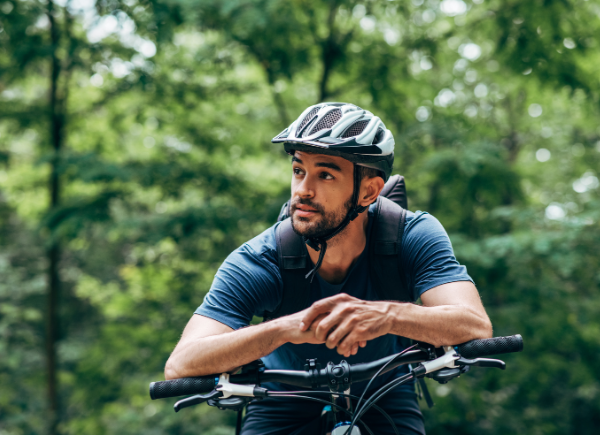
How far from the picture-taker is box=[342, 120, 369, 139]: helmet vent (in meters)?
2.15

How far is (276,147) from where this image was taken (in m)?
7.58

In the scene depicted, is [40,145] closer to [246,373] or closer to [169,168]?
[169,168]

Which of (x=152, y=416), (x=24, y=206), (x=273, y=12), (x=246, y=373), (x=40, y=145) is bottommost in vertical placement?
(x=152, y=416)

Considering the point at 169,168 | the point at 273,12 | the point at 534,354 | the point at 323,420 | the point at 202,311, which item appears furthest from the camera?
the point at 534,354

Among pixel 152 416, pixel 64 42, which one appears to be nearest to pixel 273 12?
pixel 64 42

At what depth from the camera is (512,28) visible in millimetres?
5910

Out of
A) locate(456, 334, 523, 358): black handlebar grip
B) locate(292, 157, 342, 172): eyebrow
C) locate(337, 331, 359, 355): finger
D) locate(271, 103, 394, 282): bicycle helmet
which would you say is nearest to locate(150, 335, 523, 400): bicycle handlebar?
locate(456, 334, 523, 358): black handlebar grip

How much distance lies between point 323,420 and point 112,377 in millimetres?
6649

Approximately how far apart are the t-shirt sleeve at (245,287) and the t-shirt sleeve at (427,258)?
61 centimetres

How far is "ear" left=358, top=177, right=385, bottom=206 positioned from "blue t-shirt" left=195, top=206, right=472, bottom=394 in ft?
0.53

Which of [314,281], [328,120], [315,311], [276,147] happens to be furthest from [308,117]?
[276,147]

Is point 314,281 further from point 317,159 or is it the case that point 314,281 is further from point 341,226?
point 317,159

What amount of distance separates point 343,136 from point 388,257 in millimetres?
595

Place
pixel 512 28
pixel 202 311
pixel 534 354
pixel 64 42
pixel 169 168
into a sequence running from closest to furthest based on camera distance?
pixel 202 311, pixel 512 28, pixel 169 168, pixel 64 42, pixel 534 354
